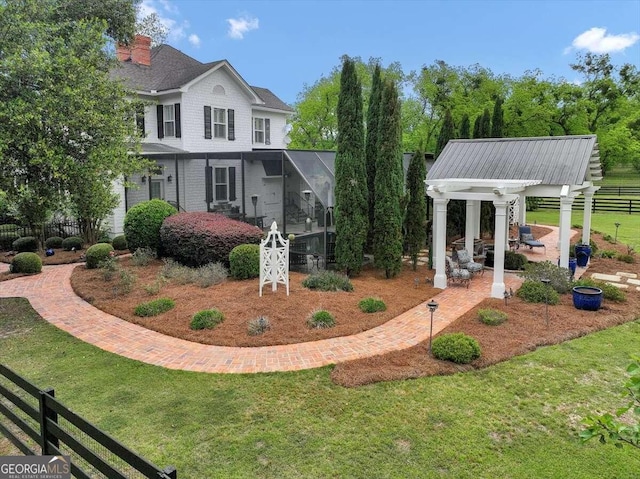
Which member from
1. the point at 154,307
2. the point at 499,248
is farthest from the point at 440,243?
the point at 154,307

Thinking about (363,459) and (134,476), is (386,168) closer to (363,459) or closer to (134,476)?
(363,459)

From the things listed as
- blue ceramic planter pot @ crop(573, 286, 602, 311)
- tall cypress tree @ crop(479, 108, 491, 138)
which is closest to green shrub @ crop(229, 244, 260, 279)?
blue ceramic planter pot @ crop(573, 286, 602, 311)

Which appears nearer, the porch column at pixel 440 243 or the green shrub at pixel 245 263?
the green shrub at pixel 245 263

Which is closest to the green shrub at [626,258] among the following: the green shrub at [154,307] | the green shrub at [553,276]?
the green shrub at [553,276]

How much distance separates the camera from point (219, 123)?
70.2 ft

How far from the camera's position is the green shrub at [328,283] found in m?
10.7

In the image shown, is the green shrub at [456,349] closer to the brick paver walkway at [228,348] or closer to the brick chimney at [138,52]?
the brick paver walkway at [228,348]

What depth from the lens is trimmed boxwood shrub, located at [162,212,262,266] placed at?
1229 cm

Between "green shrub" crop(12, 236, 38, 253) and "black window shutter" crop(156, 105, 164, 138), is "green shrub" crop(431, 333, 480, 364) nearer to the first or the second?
"green shrub" crop(12, 236, 38, 253)

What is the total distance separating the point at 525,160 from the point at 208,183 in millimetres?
9907

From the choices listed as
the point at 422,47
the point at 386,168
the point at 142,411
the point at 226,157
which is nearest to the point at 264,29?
the point at 422,47

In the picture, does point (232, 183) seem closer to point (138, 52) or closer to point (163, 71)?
point (163, 71)

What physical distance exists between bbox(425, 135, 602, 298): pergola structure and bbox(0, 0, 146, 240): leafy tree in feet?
26.5

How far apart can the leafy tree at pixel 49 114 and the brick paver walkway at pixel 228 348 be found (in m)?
2.39
